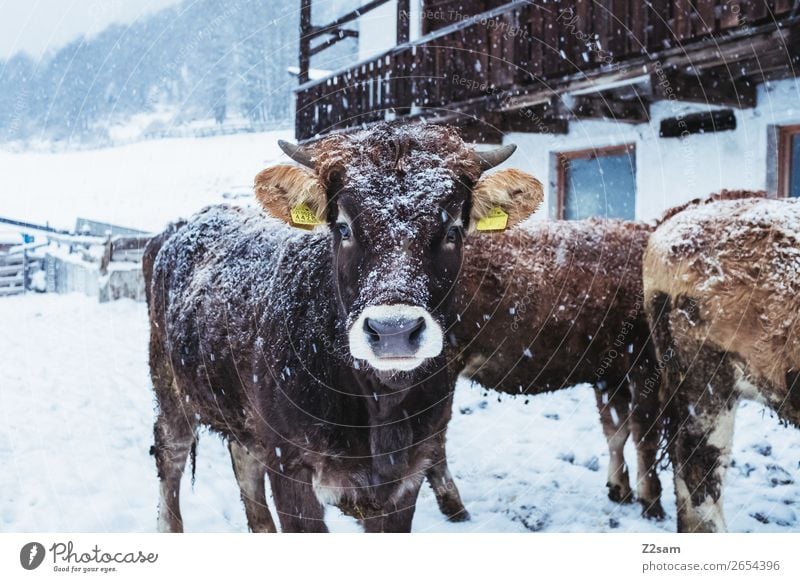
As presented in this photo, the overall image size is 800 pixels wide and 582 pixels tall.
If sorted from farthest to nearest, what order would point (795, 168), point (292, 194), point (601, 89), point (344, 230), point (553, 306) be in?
point (601, 89)
point (795, 168)
point (553, 306)
point (292, 194)
point (344, 230)

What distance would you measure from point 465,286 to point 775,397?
1.42 m

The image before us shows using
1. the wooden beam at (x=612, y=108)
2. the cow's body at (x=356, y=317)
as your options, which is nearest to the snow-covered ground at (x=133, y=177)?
the cow's body at (x=356, y=317)

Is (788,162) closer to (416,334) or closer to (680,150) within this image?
(680,150)

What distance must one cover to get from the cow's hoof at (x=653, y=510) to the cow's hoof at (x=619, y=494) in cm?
11

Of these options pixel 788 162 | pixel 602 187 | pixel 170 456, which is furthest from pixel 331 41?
pixel 788 162

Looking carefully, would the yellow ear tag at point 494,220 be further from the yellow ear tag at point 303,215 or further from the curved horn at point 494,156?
the yellow ear tag at point 303,215

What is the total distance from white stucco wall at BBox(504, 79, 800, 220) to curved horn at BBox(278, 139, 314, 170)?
11.1 feet

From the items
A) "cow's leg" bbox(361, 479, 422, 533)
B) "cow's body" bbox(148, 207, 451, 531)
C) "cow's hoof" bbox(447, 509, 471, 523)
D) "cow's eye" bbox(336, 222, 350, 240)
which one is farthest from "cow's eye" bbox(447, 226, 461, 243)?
"cow's hoof" bbox(447, 509, 471, 523)

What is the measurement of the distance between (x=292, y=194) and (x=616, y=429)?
99.3 inches

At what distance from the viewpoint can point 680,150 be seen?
519 centimetres

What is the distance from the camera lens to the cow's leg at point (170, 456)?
3.14m

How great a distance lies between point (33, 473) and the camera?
3.16 metres
